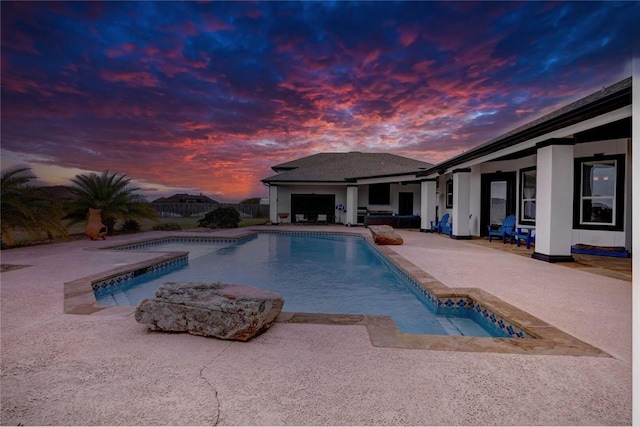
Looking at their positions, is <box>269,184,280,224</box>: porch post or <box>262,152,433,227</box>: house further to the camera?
<box>269,184,280,224</box>: porch post

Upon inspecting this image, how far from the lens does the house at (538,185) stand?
7.38m

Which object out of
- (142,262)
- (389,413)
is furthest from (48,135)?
(389,413)

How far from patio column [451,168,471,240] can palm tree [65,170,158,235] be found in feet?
41.6

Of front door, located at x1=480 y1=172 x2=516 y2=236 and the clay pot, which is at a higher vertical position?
front door, located at x1=480 y1=172 x2=516 y2=236

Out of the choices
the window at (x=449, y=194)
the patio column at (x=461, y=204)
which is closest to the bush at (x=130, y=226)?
the patio column at (x=461, y=204)

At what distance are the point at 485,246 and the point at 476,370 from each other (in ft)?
29.9

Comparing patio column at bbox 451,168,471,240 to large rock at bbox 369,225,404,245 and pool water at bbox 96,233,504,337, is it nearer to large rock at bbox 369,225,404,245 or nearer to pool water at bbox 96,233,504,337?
large rock at bbox 369,225,404,245

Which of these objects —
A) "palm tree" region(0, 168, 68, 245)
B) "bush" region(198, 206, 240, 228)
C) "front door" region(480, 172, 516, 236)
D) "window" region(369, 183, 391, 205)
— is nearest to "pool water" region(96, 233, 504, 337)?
"palm tree" region(0, 168, 68, 245)

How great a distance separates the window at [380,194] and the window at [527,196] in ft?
34.8

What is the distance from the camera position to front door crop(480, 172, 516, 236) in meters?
12.4

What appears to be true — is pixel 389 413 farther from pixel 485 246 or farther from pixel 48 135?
pixel 48 135

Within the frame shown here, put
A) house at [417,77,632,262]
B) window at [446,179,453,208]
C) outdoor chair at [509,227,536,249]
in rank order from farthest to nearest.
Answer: window at [446,179,453,208] < outdoor chair at [509,227,536,249] < house at [417,77,632,262]

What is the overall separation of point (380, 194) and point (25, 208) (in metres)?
17.9

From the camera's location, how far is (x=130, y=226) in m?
15.7
